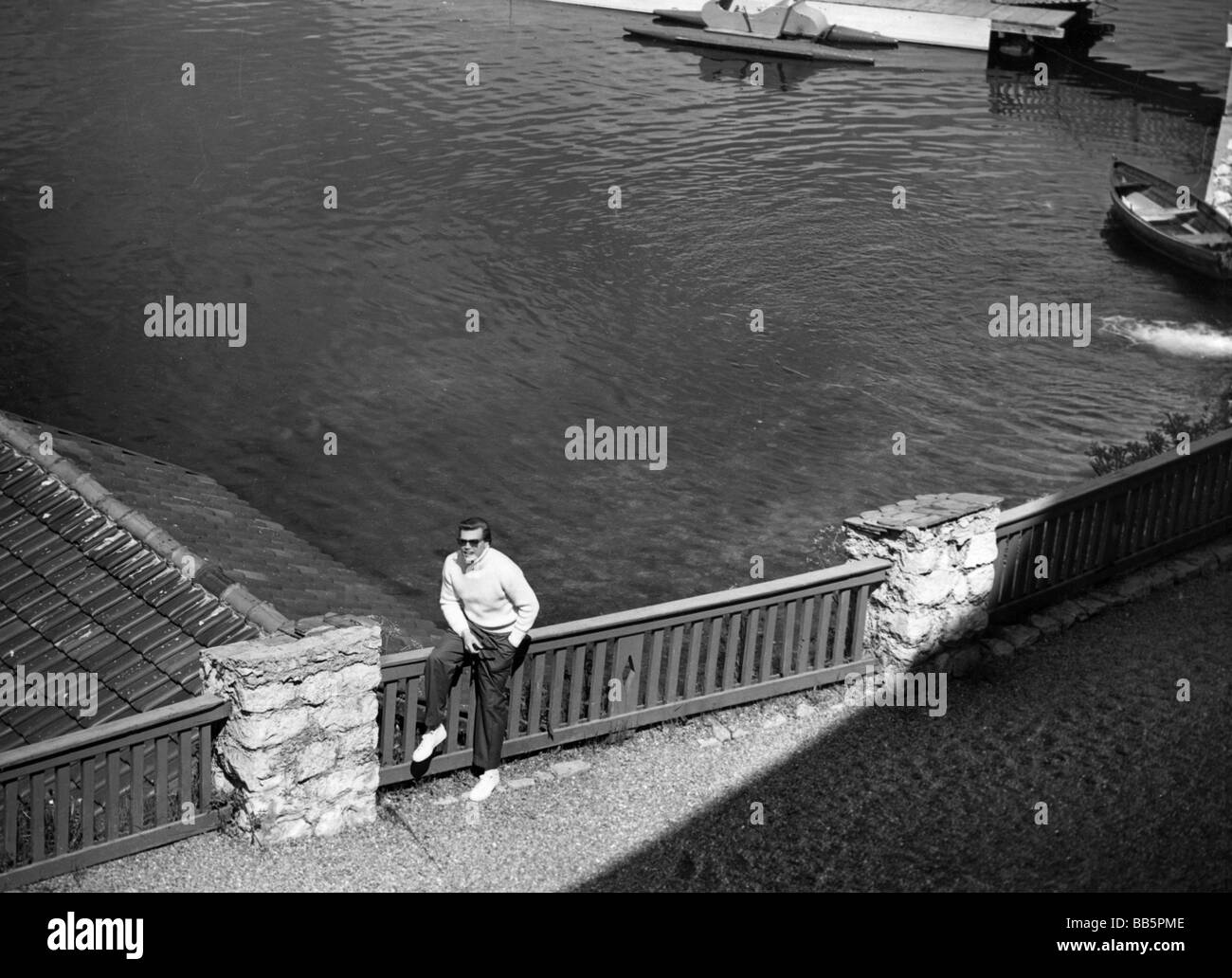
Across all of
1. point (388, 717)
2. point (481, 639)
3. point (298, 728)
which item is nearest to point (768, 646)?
point (481, 639)

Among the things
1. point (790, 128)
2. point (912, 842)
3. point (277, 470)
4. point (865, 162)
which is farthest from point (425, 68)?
point (912, 842)

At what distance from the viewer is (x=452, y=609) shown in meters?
10.9

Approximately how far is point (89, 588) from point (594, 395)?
13868 mm

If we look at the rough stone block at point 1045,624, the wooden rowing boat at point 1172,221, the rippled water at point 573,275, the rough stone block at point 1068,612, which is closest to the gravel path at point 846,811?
the rough stone block at point 1045,624

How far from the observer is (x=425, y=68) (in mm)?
44406

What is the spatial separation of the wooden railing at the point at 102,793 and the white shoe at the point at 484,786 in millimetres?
1956

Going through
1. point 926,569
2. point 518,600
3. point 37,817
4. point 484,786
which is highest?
point 518,600

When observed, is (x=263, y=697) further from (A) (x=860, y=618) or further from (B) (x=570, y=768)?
(A) (x=860, y=618)

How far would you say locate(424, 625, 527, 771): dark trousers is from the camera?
35.7 ft

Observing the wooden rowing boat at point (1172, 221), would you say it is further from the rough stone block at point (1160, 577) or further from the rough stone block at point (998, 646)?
the rough stone block at point (998, 646)

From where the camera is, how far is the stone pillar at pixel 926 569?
12656mm

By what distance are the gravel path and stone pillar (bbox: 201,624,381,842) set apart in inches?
11.3

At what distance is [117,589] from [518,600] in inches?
174

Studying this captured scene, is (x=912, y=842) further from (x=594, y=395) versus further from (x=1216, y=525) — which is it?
(x=594, y=395)
